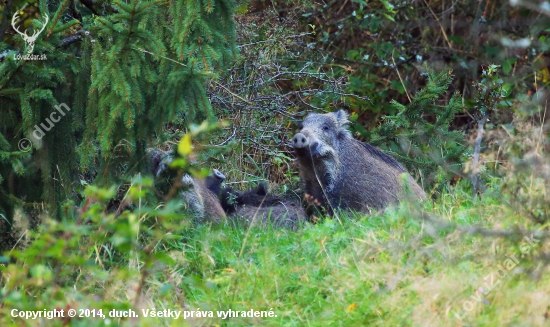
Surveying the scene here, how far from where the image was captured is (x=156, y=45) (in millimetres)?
5605

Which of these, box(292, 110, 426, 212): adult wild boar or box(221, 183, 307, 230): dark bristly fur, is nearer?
box(221, 183, 307, 230): dark bristly fur

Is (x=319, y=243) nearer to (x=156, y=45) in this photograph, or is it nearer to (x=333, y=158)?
(x=156, y=45)

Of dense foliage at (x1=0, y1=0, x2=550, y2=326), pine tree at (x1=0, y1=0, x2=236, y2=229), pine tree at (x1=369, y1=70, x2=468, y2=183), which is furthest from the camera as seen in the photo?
pine tree at (x1=369, y1=70, x2=468, y2=183)

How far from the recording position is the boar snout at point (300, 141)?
8039 millimetres

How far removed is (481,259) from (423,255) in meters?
0.35

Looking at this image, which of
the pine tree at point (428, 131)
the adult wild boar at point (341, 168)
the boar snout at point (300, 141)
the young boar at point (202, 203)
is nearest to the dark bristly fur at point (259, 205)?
the young boar at point (202, 203)
